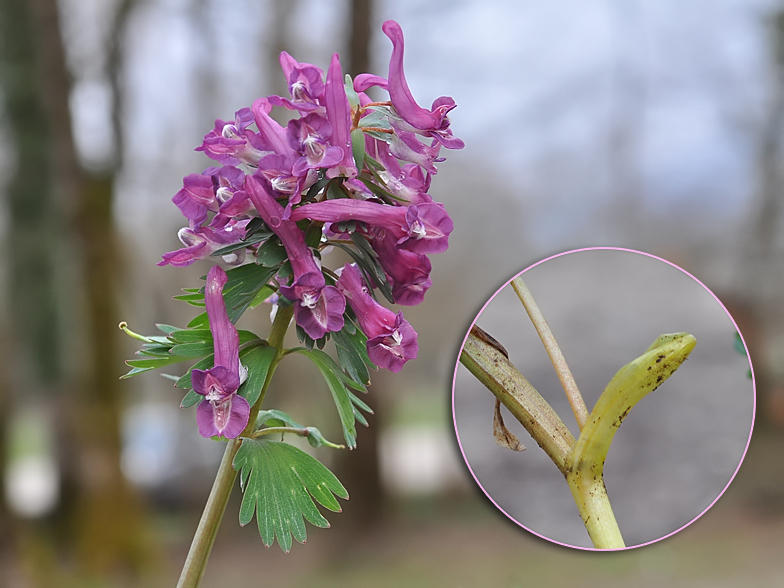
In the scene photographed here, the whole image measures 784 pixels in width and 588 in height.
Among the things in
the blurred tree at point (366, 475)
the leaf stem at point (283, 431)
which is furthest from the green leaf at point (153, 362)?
the blurred tree at point (366, 475)

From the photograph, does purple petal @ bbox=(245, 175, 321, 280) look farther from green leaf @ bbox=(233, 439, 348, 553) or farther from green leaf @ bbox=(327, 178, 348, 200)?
green leaf @ bbox=(233, 439, 348, 553)

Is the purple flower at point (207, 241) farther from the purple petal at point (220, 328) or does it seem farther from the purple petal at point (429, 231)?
the purple petal at point (429, 231)

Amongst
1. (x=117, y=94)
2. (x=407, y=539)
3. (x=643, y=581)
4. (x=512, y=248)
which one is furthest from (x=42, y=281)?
(x=643, y=581)

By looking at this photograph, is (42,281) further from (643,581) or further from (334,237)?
(334,237)

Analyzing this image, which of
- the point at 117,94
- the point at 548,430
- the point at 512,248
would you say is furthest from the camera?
the point at 512,248

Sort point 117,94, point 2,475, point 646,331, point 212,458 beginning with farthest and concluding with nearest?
point 212,458
point 117,94
point 2,475
point 646,331
